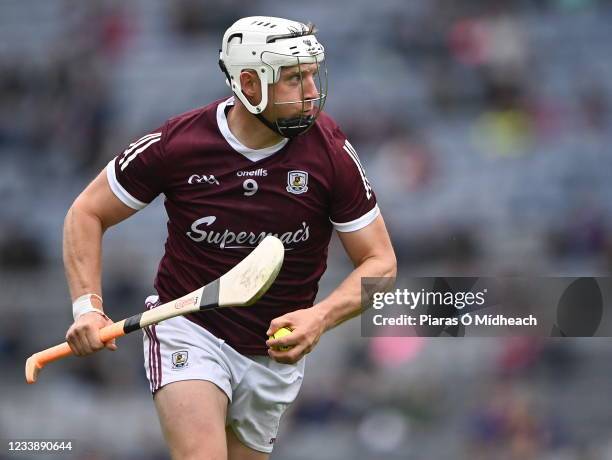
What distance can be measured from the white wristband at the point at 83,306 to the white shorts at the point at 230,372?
0.25 meters

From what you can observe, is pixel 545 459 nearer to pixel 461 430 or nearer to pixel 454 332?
pixel 461 430

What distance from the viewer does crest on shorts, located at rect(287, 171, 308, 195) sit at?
4.74 metres

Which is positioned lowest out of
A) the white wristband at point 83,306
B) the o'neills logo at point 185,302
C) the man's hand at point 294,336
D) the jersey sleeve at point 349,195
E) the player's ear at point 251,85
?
the man's hand at point 294,336

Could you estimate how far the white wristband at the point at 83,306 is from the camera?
4664mm

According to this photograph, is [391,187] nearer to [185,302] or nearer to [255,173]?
[255,173]

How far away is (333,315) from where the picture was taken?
4.47m

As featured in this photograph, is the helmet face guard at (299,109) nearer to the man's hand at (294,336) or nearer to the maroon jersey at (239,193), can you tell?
the maroon jersey at (239,193)

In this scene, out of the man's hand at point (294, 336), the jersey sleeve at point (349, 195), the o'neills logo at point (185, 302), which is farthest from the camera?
the jersey sleeve at point (349, 195)

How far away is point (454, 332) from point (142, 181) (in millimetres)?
2427

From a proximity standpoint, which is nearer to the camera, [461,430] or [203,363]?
[203,363]

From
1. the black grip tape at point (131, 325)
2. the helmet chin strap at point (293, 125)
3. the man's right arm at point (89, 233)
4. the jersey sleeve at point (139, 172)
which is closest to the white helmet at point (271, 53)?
the helmet chin strap at point (293, 125)

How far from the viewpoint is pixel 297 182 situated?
475 centimetres

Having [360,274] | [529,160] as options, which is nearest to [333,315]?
[360,274]

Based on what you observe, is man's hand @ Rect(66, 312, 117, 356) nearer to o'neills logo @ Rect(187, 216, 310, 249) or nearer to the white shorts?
the white shorts
